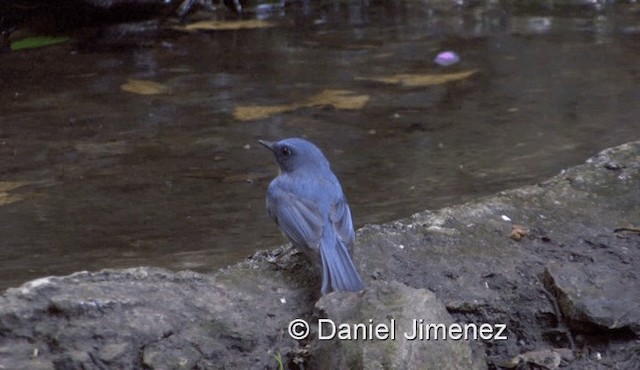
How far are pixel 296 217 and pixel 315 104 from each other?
3128 millimetres

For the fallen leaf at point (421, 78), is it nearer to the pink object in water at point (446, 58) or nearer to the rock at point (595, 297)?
the pink object in water at point (446, 58)

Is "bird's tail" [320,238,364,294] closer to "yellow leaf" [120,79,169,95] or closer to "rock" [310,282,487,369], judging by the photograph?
"rock" [310,282,487,369]

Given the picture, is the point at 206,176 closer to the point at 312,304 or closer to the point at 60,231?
the point at 60,231

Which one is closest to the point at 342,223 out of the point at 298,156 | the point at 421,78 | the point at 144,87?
the point at 298,156

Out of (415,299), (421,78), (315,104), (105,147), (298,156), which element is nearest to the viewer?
(415,299)

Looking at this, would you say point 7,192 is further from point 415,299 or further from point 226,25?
point 226,25

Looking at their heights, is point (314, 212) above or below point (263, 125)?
above

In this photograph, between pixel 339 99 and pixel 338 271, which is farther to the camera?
pixel 339 99

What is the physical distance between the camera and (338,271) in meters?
3.13

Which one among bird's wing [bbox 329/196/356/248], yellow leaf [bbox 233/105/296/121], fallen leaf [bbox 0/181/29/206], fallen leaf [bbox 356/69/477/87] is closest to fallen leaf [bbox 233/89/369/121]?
yellow leaf [bbox 233/105/296/121]

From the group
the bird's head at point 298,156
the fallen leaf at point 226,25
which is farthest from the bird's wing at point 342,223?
the fallen leaf at point 226,25

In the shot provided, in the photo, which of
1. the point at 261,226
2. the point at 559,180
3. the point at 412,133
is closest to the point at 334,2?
the point at 412,133

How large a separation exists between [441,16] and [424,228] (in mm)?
5858

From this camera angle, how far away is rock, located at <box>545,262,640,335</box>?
3.16 metres
